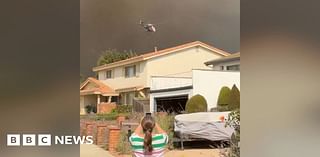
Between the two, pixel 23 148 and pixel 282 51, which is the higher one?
pixel 282 51

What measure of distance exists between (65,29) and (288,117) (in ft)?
5.21

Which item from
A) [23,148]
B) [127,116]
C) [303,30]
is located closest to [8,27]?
[23,148]

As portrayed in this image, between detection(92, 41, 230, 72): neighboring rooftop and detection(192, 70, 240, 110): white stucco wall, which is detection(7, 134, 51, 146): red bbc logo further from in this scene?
detection(192, 70, 240, 110): white stucco wall

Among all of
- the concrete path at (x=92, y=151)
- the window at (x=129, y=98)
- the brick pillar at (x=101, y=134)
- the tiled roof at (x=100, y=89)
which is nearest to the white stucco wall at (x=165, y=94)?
the window at (x=129, y=98)

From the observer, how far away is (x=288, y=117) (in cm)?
270

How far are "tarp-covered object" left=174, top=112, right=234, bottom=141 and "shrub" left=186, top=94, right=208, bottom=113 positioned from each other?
37 millimetres

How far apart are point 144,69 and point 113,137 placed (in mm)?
615

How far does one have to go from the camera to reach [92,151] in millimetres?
3617

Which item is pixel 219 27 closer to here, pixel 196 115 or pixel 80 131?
pixel 196 115

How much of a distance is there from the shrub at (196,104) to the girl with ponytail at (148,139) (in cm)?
31

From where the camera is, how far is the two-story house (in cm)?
365

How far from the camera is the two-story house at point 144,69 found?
3646 mm

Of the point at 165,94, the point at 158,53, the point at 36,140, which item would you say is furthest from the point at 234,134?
the point at 36,140

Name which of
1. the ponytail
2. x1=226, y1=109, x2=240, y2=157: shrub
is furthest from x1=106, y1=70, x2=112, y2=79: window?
x1=226, y1=109, x2=240, y2=157: shrub
